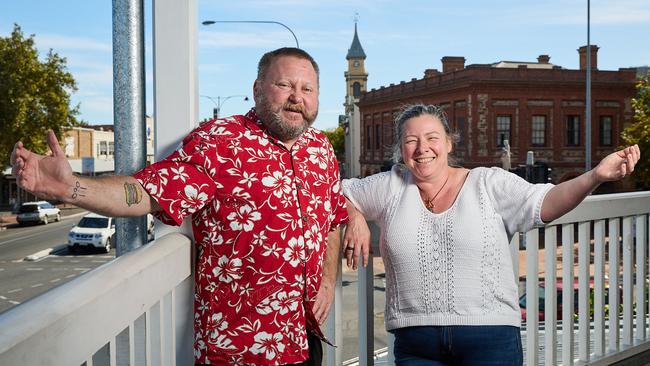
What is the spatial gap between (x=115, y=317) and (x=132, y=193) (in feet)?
1.25

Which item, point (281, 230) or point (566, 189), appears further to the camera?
point (566, 189)

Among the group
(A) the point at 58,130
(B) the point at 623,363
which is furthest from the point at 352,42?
(B) the point at 623,363

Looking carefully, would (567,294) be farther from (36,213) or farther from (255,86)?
(36,213)

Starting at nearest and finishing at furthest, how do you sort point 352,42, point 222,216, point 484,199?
point 222,216
point 484,199
point 352,42

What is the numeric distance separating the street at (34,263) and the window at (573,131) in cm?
2648

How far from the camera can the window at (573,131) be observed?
142ft

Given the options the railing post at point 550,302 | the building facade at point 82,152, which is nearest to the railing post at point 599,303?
the railing post at point 550,302

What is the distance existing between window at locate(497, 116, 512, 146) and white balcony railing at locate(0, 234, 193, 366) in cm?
4227

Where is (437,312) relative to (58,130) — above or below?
below

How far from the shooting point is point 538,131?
142ft

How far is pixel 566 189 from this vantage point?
7.23ft

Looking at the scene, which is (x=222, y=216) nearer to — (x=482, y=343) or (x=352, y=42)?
(x=482, y=343)

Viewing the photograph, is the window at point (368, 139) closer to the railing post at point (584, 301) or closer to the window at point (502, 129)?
the window at point (502, 129)

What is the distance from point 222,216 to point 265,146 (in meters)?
0.22
